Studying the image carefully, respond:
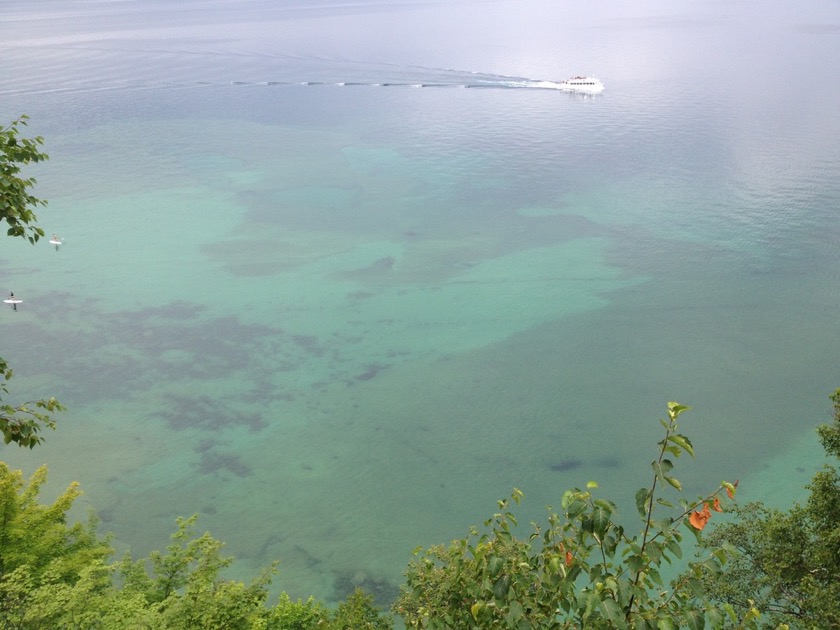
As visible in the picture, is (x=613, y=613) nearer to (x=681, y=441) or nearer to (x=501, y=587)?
(x=501, y=587)

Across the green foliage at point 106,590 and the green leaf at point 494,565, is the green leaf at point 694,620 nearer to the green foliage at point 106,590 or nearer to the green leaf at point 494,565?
the green leaf at point 494,565

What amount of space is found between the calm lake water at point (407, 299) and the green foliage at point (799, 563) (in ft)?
15.4

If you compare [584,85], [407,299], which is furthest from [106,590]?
[584,85]

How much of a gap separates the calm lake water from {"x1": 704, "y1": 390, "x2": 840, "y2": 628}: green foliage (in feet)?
15.4

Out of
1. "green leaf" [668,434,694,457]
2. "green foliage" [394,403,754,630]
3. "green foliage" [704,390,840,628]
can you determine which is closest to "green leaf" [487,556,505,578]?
"green foliage" [394,403,754,630]

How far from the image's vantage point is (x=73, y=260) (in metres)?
22.5

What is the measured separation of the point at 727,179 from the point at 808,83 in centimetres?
1771

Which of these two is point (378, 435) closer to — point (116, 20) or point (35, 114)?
point (35, 114)

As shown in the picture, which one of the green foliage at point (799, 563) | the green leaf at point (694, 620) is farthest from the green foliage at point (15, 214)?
the green foliage at point (799, 563)

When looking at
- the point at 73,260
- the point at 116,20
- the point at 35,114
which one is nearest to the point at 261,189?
the point at 73,260

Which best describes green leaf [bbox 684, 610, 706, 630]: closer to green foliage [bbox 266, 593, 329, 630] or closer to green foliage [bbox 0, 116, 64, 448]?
green foliage [bbox 0, 116, 64, 448]

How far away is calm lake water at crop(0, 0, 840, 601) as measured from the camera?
13875mm

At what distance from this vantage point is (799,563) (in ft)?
27.7

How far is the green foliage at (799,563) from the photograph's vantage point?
786 centimetres
